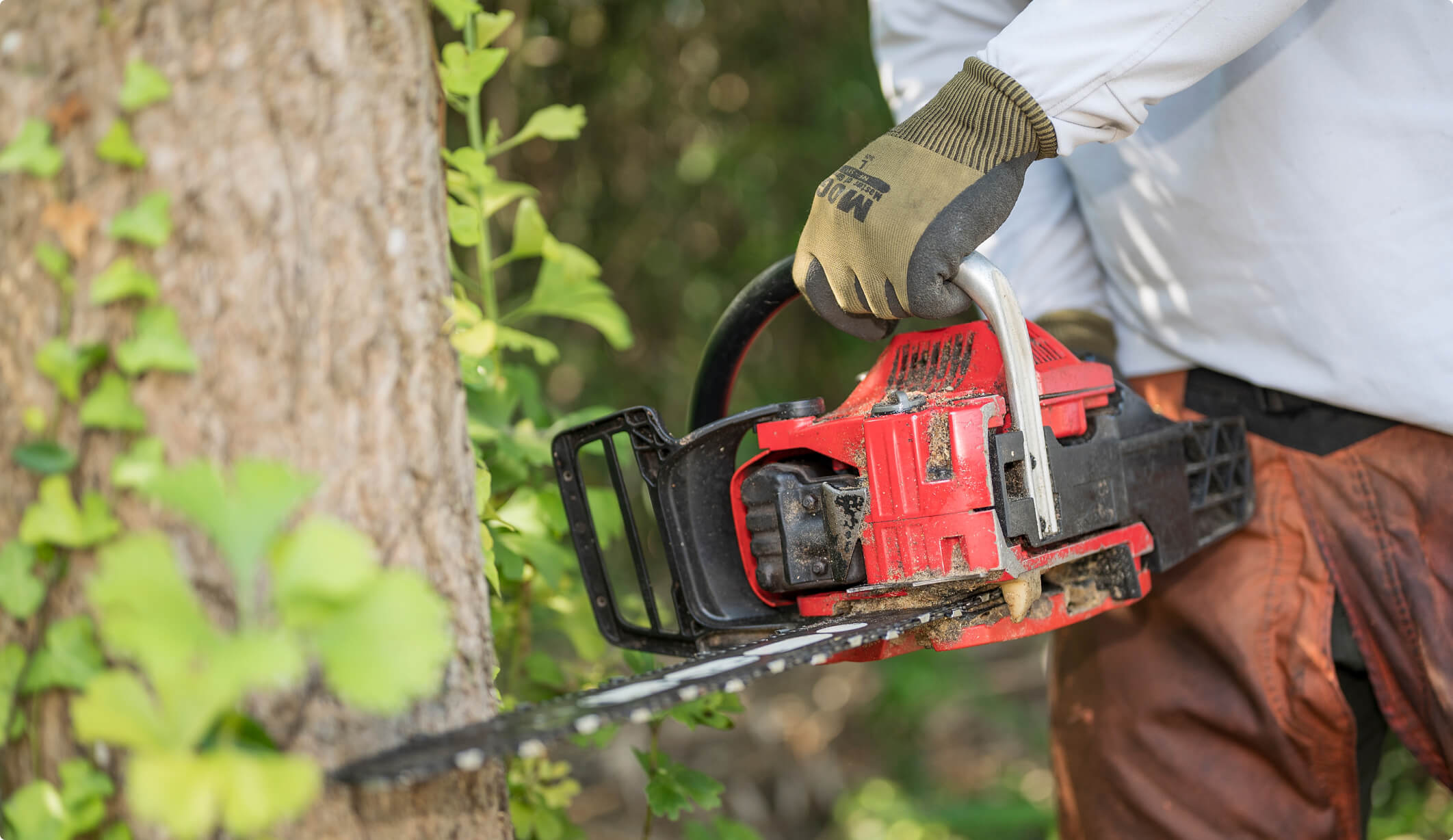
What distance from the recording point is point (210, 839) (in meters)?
0.82

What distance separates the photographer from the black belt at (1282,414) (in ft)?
5.32

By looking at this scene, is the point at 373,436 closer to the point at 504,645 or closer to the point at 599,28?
the point at 504,645

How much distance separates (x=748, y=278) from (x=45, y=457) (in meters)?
3.07

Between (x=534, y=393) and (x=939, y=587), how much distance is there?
0.82m

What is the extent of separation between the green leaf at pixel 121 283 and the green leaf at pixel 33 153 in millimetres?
91

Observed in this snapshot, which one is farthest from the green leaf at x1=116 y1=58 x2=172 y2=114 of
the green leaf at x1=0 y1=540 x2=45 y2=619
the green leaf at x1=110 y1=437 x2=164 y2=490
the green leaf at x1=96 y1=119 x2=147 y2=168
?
the green leaf at x1=0 y1=540 x2=45 y2=619

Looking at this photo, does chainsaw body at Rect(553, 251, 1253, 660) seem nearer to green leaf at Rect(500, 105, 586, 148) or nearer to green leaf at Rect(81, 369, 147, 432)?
green leaf at Rect(500, 105, 586, 148)

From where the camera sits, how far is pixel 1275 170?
1535 millimetres

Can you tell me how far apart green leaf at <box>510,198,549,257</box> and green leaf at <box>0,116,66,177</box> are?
83cm

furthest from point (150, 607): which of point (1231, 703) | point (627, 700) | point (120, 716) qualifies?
point (1231, 703)

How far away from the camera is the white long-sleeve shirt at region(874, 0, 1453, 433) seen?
4.11 ft

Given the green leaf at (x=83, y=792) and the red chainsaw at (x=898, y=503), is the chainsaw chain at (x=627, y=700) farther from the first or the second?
the green leaf at (x=83, y=792)

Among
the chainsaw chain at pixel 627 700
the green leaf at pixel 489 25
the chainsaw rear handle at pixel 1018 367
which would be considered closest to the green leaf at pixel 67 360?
the chainsaw chain at pixel 627 700

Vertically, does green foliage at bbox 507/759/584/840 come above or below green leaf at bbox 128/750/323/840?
below
